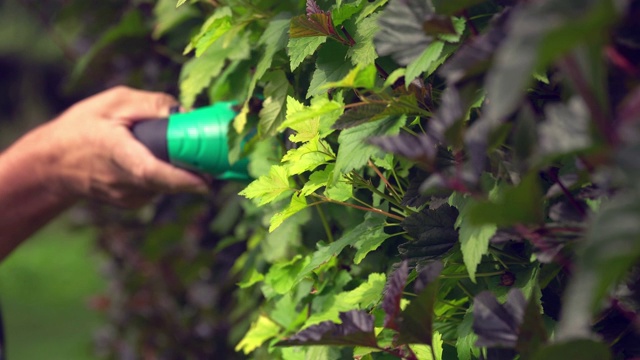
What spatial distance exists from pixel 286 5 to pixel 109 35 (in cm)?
116

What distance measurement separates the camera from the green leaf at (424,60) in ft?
3.57

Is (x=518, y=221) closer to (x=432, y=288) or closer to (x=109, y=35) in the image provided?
(x=432, y=288)

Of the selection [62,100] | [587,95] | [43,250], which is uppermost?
[587,95]

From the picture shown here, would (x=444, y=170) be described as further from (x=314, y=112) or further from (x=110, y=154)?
(x=110, y=154)

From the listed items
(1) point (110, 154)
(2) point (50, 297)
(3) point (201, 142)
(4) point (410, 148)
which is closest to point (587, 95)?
(4) point (410, 148)

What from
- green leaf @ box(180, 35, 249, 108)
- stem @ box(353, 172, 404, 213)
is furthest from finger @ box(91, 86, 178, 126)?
stem @ box(353, 172, 404, 213)

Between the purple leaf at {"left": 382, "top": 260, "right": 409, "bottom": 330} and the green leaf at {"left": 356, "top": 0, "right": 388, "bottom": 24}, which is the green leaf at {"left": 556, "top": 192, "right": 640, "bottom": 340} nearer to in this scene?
the purple leaf at {"left": 382, "top": 260, "right": 409, "bottom": 330}

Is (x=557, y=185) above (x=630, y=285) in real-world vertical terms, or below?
above

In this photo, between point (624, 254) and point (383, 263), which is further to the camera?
point (383, 263)

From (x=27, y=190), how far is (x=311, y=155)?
150 centimetres

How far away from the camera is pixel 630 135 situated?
670 mm

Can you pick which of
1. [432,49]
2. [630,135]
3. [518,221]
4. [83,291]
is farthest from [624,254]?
[83,291]

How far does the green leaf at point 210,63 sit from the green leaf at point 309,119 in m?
0.46

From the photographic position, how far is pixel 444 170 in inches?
47.8
